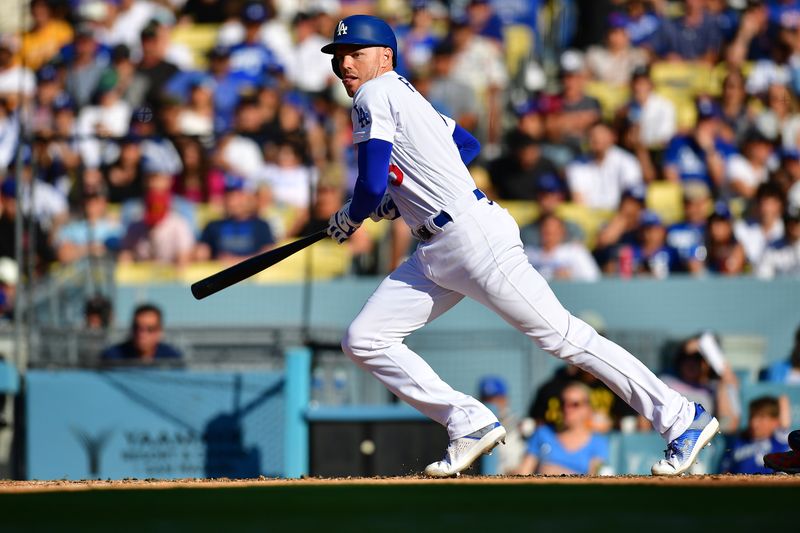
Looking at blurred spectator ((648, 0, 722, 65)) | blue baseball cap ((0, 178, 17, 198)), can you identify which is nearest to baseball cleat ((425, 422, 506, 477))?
blue baseball cap ((0, 178, 17, 198))

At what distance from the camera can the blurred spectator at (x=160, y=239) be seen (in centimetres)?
1113

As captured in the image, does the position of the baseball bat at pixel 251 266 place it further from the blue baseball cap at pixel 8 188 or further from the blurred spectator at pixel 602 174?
the blurred spectator at pixel 602 174

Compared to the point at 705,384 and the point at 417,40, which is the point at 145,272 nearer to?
the point at 417,40

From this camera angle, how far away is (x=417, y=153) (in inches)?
229

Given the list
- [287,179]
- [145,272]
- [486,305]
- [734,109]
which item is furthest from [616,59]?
[486,305]

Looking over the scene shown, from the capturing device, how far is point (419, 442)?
9.05 metres

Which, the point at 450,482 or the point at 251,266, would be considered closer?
the point at 450,482

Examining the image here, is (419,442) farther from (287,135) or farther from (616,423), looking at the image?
(287,135)

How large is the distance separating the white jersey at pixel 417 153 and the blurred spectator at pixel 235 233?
5.05 m

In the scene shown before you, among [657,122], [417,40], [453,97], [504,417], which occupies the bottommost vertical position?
[504,417]

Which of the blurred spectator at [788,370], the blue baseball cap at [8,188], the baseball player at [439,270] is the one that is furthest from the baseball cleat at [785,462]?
the blue baseball cap at [8,188]

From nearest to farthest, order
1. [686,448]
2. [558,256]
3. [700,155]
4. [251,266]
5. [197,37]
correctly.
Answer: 1. [686,448]
2. [251,266]
3. [558,256]
4. [700,155]
5. [197,37]

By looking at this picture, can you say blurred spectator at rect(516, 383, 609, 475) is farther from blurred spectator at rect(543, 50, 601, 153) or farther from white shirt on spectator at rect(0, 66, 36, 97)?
white shirt on spectator at rect(0, 66, 36, 97)

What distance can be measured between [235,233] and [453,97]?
2925 millimetres
